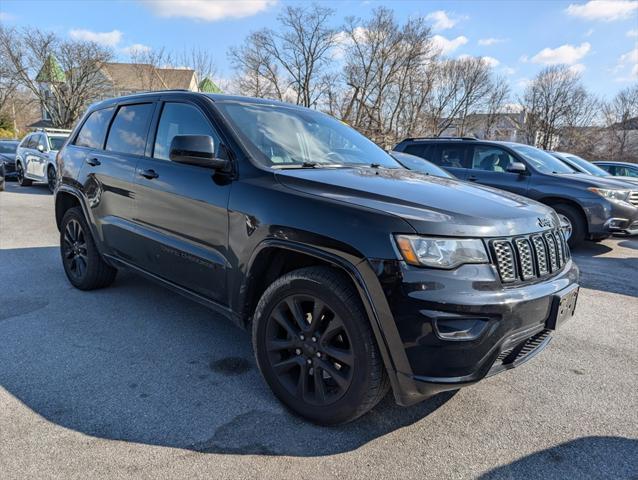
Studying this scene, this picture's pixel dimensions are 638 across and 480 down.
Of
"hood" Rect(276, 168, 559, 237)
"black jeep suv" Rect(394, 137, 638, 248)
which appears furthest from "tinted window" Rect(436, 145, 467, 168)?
"hood" Rect(276, 168, 559, 237)

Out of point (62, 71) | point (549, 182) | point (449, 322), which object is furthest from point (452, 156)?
point (62, 71)

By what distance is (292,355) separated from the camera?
255 centimetres

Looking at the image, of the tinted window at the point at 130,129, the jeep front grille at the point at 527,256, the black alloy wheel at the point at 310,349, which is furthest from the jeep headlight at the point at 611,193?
the tinted window at the point at 130,129

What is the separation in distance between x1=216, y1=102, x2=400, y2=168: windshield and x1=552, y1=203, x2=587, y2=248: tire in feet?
16.2

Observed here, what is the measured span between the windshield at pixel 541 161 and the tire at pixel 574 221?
0.76m

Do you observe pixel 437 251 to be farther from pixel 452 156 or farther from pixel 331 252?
pixel 452 156

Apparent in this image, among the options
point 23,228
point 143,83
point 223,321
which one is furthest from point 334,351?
point 143,83

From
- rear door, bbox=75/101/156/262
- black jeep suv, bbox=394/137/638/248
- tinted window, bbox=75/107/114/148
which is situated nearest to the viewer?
rear door, bbox=75/101/156/262

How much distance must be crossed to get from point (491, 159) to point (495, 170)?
0.81 feet

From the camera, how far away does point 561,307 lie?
7.54ft

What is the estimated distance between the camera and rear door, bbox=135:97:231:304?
9.27 ft

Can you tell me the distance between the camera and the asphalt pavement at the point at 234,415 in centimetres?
215

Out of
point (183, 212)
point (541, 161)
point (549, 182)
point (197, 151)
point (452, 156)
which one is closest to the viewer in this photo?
point (197, 151)

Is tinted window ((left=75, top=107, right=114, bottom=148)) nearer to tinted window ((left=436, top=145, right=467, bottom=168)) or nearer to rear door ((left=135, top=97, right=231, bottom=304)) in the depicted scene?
rear door ((left=135, top=97, right=231, bottom=304))
